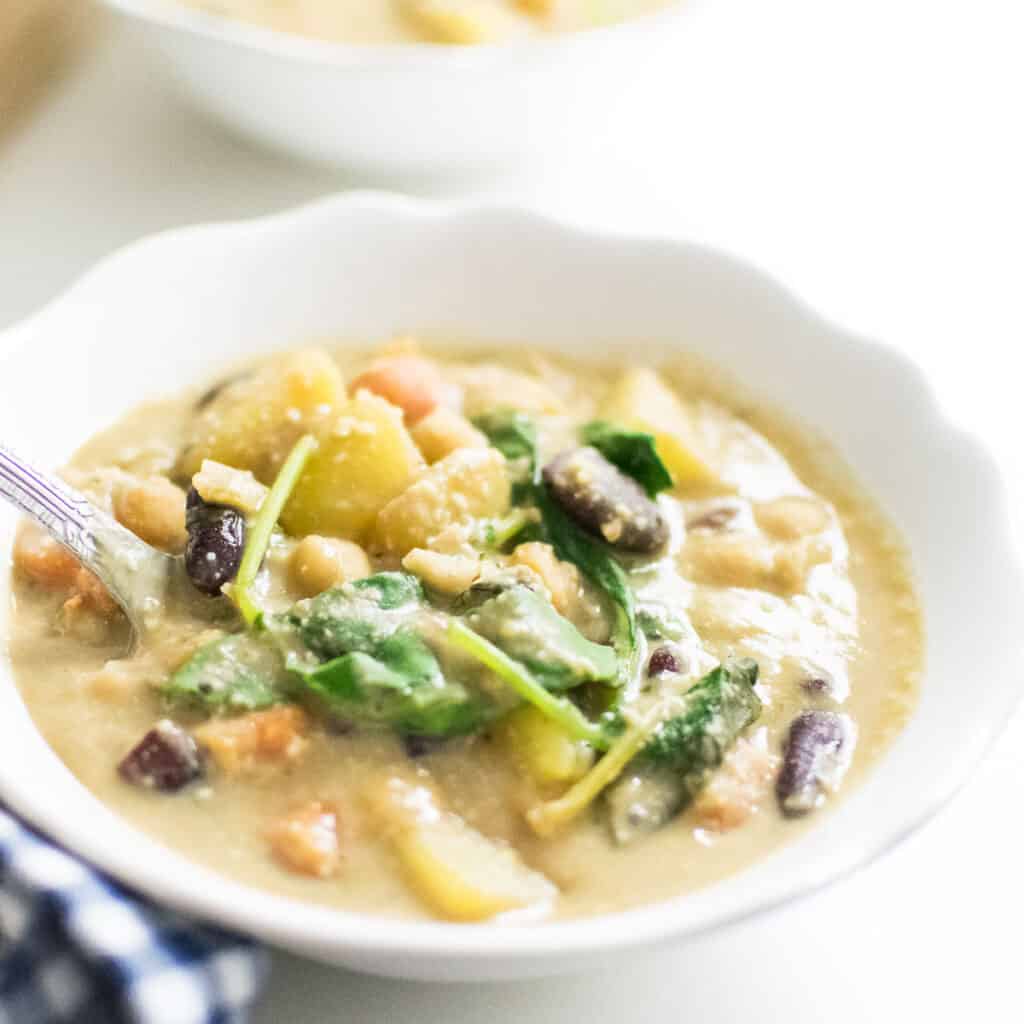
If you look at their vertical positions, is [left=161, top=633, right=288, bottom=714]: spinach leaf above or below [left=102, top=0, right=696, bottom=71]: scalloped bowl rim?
below

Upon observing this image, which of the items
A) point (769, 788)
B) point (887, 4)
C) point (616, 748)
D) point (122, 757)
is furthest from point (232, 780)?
point (887, 4)

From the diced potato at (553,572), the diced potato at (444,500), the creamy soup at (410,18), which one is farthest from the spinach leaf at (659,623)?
the creamy soup at (410,18)

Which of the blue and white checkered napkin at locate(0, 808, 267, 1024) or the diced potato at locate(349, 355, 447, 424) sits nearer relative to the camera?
the blue and white checkered napkin at locate(0, 808, 267, 1024)

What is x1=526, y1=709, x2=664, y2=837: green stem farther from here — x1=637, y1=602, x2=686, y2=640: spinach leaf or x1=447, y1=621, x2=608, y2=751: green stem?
x1=637, y1=602, x2=686, y2=640: spinach leaf

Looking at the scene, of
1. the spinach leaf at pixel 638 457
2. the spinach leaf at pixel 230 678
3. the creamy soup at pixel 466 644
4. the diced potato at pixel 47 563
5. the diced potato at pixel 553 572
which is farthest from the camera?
the spinach leaf at pixel 638 457

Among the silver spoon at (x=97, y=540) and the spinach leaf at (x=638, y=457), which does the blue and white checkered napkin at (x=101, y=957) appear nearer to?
the silver spoon at (x=97, y=540)

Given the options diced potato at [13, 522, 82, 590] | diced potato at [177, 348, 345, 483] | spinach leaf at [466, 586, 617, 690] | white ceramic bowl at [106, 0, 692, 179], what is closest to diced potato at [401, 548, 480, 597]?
spinach leaf at [466, 586, 617, 690]

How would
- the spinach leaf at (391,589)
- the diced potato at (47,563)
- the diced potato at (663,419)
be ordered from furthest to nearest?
the diced potato at (663,419)
the diced potato at (47,563)
the spinach leaf at (391,589)
